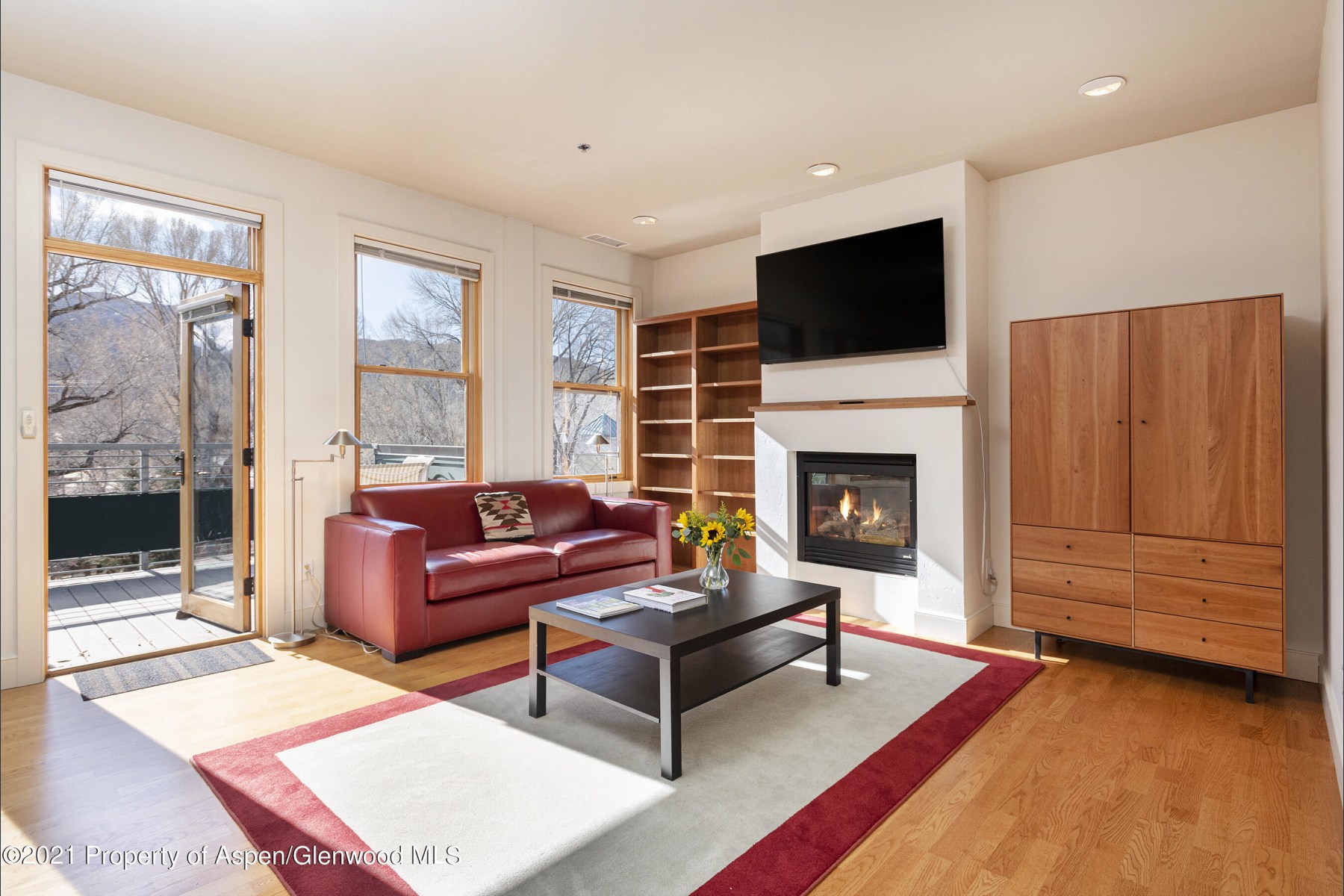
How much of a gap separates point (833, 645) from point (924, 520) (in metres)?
1.24

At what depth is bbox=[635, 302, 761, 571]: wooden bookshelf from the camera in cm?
563

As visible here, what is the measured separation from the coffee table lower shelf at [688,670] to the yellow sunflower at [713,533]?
452 mm

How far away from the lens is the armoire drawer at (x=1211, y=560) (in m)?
3.02

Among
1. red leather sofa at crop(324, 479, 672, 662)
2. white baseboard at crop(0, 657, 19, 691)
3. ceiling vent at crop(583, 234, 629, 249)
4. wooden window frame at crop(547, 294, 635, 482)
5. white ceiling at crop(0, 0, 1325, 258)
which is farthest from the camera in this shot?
wooden window frame at crop(547, 294, 635, 482)

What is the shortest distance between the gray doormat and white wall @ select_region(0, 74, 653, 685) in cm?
25

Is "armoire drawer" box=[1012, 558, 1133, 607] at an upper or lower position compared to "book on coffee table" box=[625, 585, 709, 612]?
lower

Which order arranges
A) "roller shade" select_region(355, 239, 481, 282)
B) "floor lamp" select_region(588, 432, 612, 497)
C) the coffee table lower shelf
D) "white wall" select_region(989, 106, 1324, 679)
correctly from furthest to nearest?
1. "floor lamp" select_region(588, 432, 612, 497)
2. "roller shade" select_region(355, 239, 481, 282)
3. "white wall" select_region(989, 106, 1324, 679)
4. the coffee table lower shelf

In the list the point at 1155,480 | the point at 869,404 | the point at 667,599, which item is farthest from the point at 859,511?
the point at 667,599

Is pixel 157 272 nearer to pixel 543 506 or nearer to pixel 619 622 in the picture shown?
pixel 543 506

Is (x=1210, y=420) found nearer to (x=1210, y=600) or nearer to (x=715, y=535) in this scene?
(x=1210, y=600)

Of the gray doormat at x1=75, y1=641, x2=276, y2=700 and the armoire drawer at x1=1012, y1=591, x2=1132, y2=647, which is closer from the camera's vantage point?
the gray doormat at x1=75, y1=641, x2=276, y2=700

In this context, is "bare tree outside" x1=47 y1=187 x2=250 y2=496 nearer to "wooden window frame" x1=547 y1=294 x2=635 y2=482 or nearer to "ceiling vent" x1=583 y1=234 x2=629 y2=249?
"ceiling vent" x1=583 y1=234 x2=629 y2=249

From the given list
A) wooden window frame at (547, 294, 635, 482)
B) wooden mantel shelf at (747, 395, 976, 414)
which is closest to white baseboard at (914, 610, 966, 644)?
wooden mantel shelf at (747, 395, 976, 414)

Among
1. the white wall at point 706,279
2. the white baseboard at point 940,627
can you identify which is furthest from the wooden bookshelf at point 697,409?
the white baseboard at point 940,627
